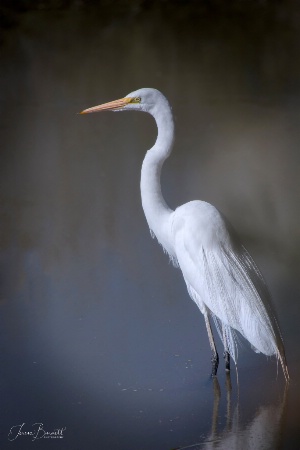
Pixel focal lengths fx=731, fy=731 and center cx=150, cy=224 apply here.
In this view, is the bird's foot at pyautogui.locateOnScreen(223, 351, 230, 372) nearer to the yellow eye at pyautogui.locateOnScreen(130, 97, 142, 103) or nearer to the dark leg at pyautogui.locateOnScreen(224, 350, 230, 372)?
the dark leg at pyautogui.locateOnScreen(224, 350, 230, 372)

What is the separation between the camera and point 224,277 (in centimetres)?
255

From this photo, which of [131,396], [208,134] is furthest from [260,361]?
[208,134]

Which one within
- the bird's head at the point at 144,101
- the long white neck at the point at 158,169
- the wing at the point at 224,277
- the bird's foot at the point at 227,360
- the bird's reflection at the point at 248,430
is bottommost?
the bird's reflection at the point at 248,430

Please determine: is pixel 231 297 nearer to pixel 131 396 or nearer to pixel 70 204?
pixel 131 396

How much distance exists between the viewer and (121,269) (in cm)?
376

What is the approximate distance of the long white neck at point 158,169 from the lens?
8.97 feet

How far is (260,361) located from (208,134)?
1.51 metres

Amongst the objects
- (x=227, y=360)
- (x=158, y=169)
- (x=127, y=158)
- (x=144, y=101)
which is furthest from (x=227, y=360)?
(x=127, y=158)

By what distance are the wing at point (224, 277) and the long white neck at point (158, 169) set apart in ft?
0.40

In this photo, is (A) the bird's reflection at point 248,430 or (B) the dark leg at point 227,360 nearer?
(A) the bird's reflection at point 248,430
